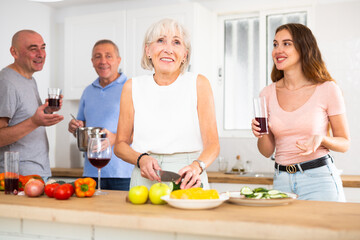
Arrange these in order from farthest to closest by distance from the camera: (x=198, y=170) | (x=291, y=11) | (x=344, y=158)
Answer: (x=291, y=11)
(x=344, y=158)
(x=198, y=170)

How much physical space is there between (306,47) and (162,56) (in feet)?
2.53

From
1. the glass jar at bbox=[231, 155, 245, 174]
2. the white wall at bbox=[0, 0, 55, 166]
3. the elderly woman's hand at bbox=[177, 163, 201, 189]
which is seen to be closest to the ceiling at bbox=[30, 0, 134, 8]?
the white wall at bbox=[0, 0, 55, 166]

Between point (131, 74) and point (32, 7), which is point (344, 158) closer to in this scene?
point (131, 74)

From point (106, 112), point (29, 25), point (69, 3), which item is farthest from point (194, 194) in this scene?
point (69, 3)

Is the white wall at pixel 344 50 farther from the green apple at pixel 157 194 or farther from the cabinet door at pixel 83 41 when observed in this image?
the green apple at pixel 157 194

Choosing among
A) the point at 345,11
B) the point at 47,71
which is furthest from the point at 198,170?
the point at 47,71

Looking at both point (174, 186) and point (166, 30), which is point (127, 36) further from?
point (174, 186)

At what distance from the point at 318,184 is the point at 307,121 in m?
0.31

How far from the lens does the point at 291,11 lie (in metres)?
4.13

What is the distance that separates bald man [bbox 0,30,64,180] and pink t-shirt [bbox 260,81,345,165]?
1.31 metres

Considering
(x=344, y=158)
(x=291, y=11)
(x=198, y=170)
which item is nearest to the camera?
(x=198, y=170)

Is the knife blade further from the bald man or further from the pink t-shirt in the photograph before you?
the bald man

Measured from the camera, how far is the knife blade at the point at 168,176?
1.68 m

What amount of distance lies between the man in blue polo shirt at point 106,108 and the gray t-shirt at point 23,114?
357 mm
